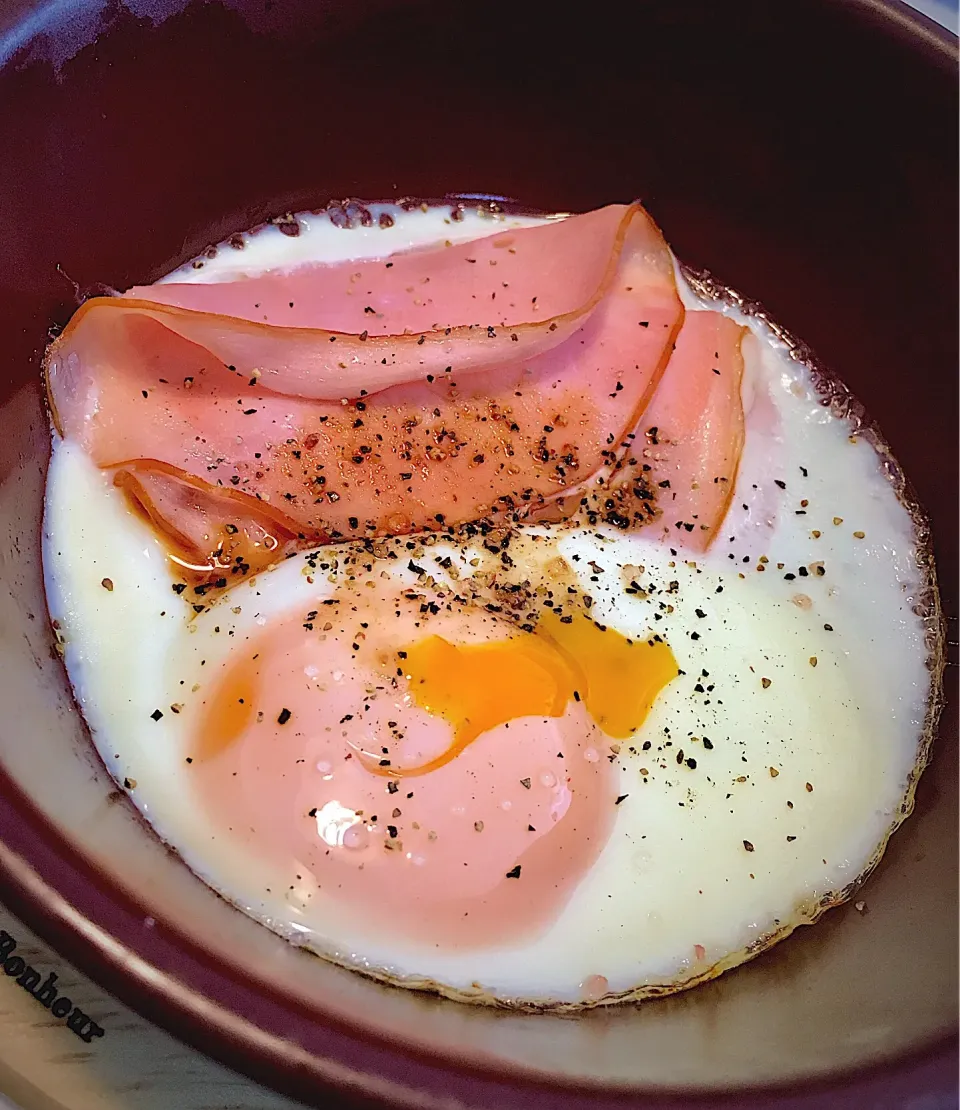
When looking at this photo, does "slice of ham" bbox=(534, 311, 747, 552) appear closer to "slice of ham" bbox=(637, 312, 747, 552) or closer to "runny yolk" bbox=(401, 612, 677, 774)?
"slice of ham" bbox=(637, 312, 747, 552)

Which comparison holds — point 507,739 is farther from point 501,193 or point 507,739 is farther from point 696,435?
point 501,193

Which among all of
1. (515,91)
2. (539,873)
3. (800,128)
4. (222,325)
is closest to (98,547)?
(222,325)

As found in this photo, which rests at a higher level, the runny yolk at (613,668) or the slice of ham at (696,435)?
the slice of ham at (696,435)

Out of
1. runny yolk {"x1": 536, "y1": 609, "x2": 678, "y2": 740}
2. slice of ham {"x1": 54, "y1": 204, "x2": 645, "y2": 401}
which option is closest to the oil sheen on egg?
runny yolk {"x1": 536, "y1": 609, "x2": 678, "y2": 740}

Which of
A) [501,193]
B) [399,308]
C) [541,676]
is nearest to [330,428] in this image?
[399,308]

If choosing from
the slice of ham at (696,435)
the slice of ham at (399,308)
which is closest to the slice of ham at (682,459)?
the slice of ham at (696,435)

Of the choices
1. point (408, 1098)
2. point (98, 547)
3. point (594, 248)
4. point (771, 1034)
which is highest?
point (594, 248)

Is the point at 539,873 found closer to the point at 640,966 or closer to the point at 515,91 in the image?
the point at 640,966

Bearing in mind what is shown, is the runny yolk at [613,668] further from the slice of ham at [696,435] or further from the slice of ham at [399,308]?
the slice of ham at [399,308]
